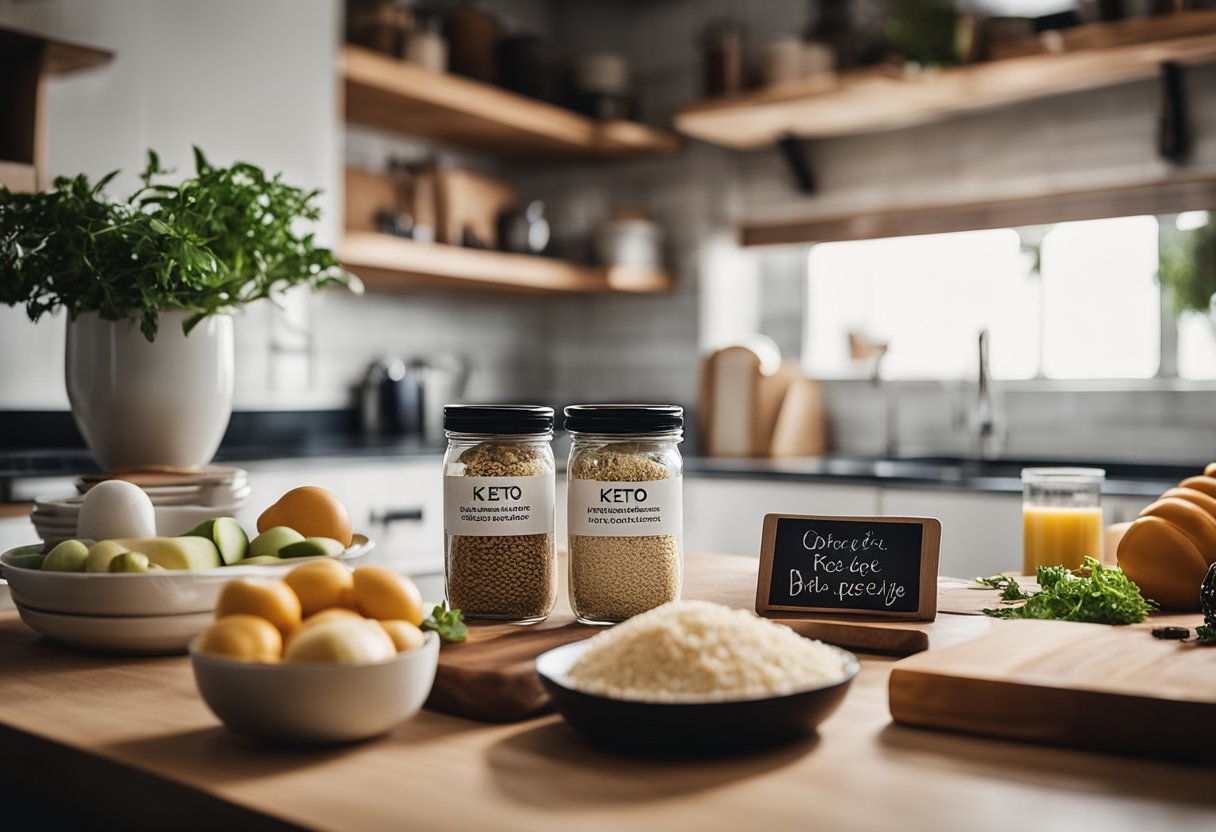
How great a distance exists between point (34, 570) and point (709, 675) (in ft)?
2.16

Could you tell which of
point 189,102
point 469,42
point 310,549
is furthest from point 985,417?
point 310,549

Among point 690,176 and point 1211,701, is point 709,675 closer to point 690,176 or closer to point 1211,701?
point 1211,701

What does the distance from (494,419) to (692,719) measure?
467mm

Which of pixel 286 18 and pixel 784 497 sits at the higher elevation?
pixel 286 18

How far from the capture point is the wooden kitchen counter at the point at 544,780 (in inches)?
26.6

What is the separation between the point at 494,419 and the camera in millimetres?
1150

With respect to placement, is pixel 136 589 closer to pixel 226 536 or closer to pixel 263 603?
A: pixel 226 536

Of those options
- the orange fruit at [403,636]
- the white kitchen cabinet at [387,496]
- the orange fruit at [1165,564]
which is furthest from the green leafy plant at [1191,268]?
the orange fruit at [403,636]

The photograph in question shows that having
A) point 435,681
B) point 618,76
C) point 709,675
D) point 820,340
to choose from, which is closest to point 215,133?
point 618,76

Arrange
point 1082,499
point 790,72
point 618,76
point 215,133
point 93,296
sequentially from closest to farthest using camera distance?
point 93,296 → point 1082,499 → point 215,133 → point 790,72 → point 618,76

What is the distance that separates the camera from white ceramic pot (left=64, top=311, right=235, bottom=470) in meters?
1.48

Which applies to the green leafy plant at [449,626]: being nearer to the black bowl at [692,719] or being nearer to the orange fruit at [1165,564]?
the black bowl at [692,719]

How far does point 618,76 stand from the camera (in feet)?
13.9

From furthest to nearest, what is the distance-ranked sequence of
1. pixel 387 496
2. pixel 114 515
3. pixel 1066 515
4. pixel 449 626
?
pixel 387 496 < pixel 1066 515 < pixel 114 515 < pixel 449 626
